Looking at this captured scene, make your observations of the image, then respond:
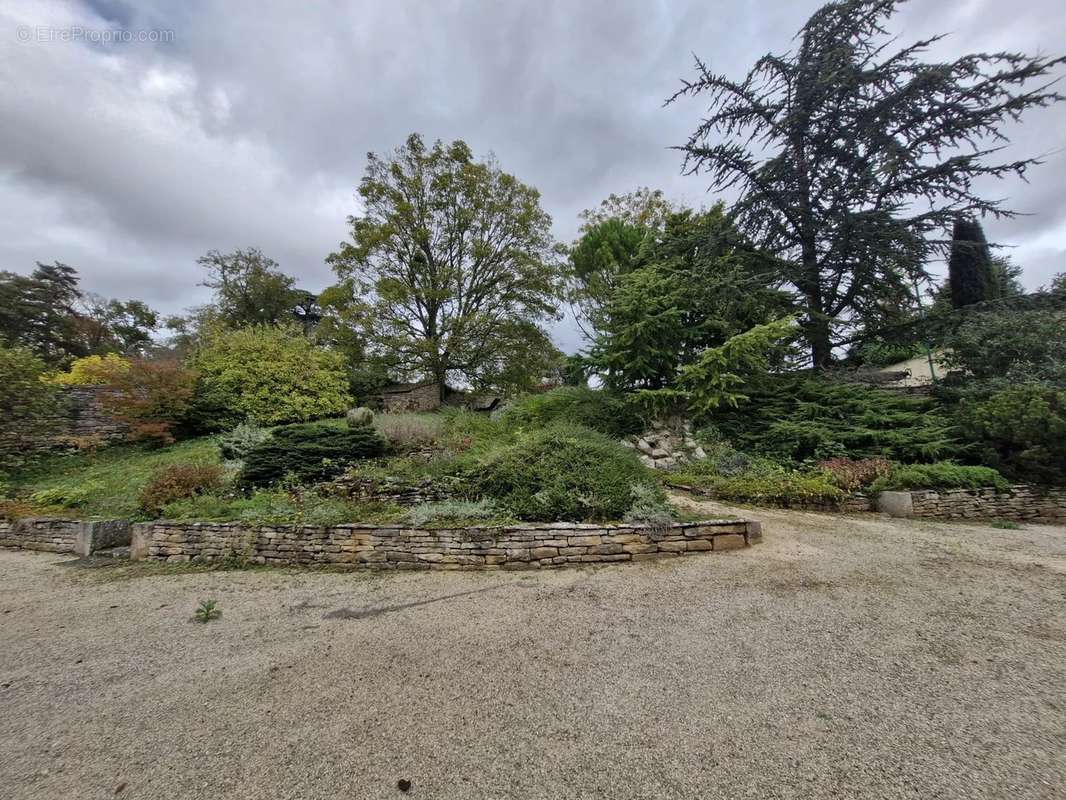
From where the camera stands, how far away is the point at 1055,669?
2.30 metres

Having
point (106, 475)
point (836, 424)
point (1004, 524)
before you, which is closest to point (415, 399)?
point (106, 475)

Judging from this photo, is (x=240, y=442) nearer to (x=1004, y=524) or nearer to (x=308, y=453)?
(x=308, y=453)

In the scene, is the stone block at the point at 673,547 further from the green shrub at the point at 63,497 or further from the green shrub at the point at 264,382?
the green shrub at the point at 264,382

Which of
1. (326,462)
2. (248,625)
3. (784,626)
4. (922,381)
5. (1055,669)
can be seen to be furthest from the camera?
(922,381)

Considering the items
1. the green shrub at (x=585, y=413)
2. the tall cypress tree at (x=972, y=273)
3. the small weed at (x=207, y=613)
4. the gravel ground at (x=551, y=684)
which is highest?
the tall cypress tree at (x=972, y=273)

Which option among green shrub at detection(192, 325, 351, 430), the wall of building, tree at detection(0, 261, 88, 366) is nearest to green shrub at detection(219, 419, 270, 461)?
green shrub at detection(192, 325, 351, 430)

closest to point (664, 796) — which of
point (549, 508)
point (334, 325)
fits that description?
point (549, 508)

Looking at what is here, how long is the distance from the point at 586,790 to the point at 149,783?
189cm

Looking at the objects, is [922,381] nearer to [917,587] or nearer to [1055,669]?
[917,587]

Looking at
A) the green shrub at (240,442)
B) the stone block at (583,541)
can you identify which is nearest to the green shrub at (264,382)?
the green shrub at (240,442)

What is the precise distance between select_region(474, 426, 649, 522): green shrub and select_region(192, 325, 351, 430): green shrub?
334 inches

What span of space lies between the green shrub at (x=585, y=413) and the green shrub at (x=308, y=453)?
3.53 metres

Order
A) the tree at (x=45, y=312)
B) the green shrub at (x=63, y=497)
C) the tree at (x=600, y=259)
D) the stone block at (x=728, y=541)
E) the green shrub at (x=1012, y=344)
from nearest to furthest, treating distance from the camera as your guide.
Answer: the stone block at (x=728, y=541)
the green shrub at (x=63, y=497)
the green shrub at (x=1012, y=344)
the tree at (x=600, y=259)
the tree at (x=45, y=312)

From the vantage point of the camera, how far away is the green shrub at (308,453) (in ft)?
19.1
